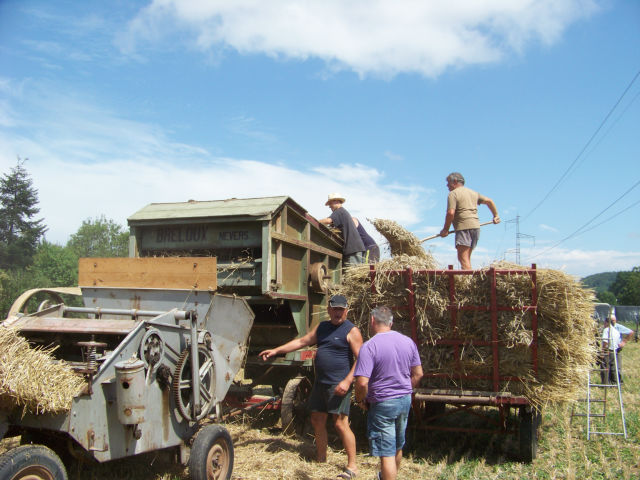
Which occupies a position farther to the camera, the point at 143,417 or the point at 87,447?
the point at 143,417

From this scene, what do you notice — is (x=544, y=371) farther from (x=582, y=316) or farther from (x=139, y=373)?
(x=139, y=373)

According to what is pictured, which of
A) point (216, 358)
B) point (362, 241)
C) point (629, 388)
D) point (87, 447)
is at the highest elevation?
point (362, 241)

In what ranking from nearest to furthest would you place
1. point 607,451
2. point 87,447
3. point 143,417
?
point 87,447 → point 143,417 → point 607,451

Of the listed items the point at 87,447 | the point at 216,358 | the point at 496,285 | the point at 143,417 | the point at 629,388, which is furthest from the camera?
the point at 629,388

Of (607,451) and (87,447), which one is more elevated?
(87,447)

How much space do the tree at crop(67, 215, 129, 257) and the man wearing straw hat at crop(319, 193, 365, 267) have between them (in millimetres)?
62075

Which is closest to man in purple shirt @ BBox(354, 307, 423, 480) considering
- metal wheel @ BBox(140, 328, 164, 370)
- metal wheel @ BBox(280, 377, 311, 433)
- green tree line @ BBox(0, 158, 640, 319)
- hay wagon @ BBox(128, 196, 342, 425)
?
metal wheel @ BBox(140, 328, 164, 370)

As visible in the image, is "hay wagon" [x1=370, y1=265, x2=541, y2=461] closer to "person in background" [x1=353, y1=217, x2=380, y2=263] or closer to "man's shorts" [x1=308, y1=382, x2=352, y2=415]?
"man's shorts" [x1=308, y1=382, x2=352, y2=415]

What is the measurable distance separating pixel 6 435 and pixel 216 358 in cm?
184

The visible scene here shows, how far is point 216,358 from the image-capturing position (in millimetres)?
5117

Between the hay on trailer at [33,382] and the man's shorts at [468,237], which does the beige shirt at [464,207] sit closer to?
the man's shorts at [468,237]

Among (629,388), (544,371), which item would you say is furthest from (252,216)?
(629,388)

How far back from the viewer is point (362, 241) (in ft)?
28.9

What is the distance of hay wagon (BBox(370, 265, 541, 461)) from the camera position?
219 inches
